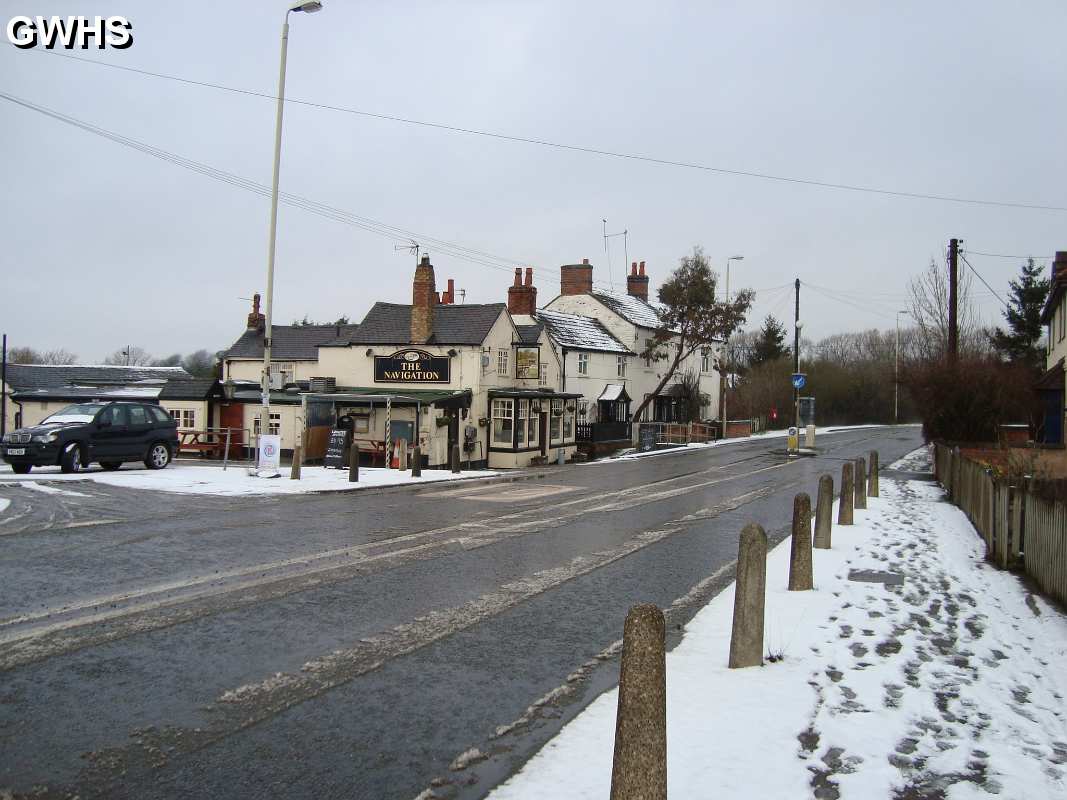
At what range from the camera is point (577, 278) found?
2090 inches

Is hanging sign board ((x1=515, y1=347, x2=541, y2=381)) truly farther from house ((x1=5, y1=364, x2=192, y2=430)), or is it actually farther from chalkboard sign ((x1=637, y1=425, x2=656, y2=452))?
house ((x1=5, y1=364, x2=192, y2=430))

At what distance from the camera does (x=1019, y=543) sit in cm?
1086

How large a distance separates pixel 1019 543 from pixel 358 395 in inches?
914

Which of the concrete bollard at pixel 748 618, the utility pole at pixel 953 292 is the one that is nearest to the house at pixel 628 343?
the utility pole at pixel 953 292

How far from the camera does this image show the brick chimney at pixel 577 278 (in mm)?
52656

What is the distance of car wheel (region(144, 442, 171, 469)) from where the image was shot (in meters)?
22.4

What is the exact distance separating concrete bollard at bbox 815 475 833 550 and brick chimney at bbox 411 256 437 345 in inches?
913

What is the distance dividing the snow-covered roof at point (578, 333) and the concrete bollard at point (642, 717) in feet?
120

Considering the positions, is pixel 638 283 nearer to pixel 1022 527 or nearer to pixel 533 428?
pixel 533 428

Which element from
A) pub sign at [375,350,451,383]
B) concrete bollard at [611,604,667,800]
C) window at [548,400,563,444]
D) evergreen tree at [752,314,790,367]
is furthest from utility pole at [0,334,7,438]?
evergreen tree at [752,314,790,367]

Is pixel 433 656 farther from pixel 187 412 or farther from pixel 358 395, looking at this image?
pixel 187 412

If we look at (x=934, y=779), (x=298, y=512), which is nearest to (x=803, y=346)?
(x=298, y=512)

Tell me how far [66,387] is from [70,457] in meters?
30.5

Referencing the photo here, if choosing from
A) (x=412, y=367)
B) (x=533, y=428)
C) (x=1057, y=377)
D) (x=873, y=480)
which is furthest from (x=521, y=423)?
(x=1057, y=377)
